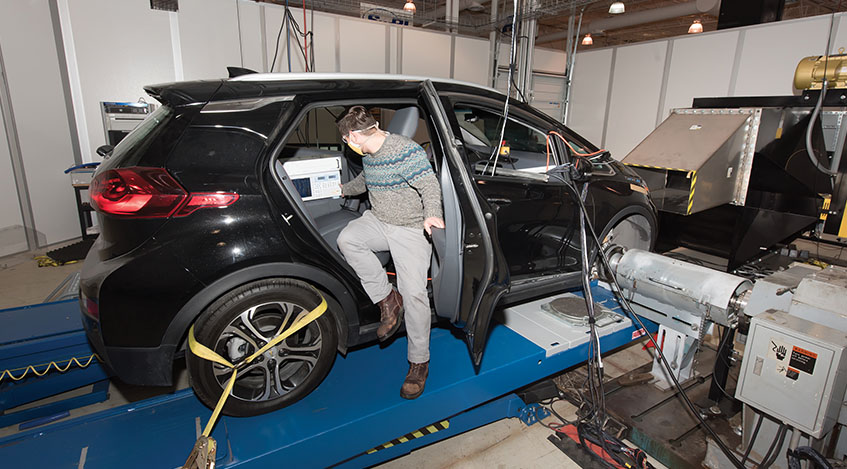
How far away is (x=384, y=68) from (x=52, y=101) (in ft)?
14.8

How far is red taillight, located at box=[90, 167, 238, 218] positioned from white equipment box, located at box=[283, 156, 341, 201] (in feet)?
3.02

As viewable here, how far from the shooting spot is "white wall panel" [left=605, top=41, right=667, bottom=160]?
7488mm

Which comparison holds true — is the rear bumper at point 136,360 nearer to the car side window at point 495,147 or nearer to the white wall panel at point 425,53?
the car side window at point 495,147

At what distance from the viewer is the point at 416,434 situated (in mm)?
2168

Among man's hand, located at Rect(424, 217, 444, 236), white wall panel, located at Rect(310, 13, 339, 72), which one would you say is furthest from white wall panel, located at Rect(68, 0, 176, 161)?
man's hand, located at Rect(424, 217, 444, 236)

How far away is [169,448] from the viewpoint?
66.6 inches

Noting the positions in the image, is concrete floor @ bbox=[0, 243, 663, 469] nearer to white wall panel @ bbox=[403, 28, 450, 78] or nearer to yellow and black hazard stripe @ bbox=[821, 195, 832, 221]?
yellow and black hazard stripe @ bbox=[821, 195, 832, 221]

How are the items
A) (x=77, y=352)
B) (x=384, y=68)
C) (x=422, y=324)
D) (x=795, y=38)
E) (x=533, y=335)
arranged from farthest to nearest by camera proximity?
(x=384, y=68) < (x=795, y=38) < (x=533, y=335) < (x=77, y=352) < (x=422, y=324)

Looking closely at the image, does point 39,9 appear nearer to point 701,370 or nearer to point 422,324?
point 422,324

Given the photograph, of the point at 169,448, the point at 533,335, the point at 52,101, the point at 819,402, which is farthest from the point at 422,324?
the point at 52,101

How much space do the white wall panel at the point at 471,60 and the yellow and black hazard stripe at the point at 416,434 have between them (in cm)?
684

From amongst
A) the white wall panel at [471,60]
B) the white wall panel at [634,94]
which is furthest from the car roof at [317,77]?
the white wall panel at [634,94]

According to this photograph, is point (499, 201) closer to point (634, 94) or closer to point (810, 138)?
point (810, 138)

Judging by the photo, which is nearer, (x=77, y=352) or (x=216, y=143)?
(x=216, y=143)
